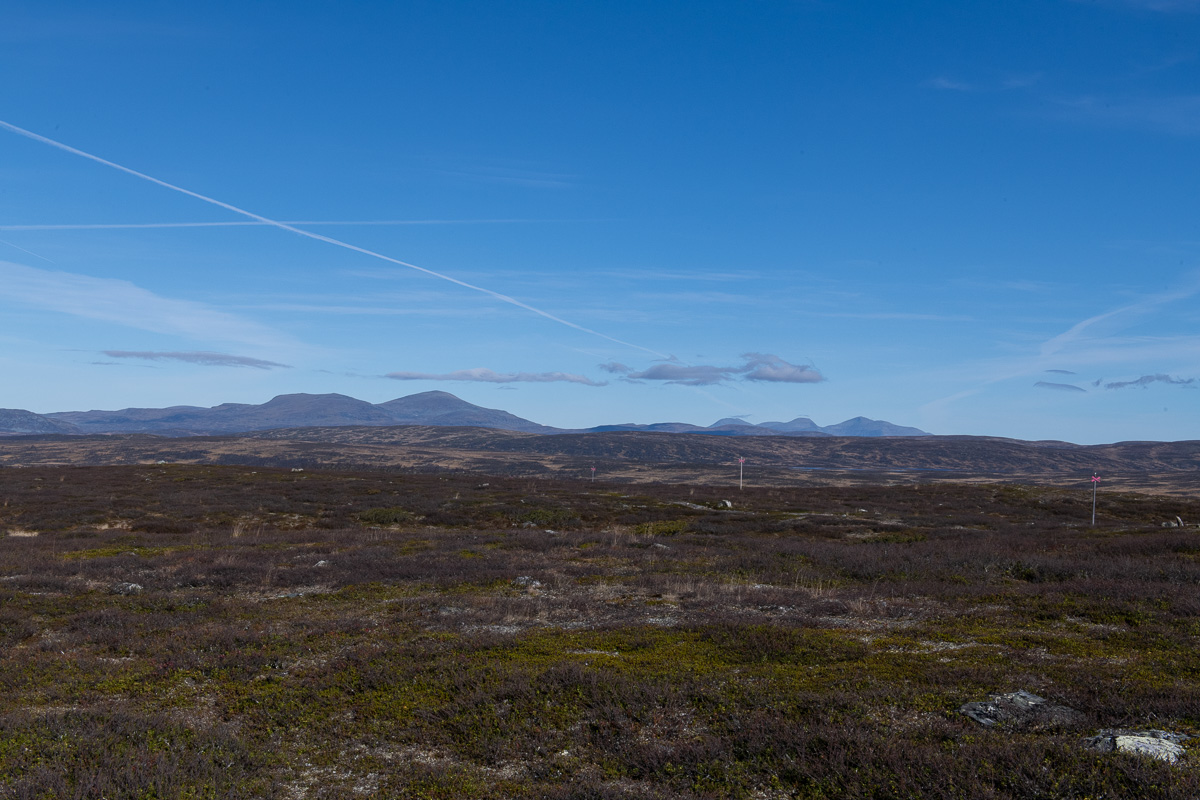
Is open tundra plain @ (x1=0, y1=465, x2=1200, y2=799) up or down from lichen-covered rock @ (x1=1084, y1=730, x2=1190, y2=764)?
down

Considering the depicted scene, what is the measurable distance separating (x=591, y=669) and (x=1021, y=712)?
6216mm

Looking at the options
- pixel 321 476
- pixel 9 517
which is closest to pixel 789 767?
pixel 9 517

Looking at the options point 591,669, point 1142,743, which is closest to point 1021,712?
point 1142,743

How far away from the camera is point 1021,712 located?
29.7 ft

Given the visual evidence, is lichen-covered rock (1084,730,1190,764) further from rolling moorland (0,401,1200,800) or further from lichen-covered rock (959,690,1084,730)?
lichen-covered rock (959,690,1084,730)

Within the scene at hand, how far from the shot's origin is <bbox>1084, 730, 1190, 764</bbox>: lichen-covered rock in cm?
748

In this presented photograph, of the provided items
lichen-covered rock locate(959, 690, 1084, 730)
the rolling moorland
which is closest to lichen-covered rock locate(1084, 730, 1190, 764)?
the rolling moorland

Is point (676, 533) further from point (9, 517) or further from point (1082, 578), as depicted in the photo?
point (9, 517)

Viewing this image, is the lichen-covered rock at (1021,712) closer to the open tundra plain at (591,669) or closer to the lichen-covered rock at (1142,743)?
the open tundra plain at (591,669)

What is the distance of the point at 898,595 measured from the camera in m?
18.7

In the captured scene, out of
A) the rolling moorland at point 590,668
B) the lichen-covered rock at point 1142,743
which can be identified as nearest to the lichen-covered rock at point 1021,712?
the rolling moorland at point 590,668

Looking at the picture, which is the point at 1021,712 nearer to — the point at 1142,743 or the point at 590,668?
the point at 1142,743

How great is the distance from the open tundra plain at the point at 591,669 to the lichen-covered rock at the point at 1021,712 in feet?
0.21

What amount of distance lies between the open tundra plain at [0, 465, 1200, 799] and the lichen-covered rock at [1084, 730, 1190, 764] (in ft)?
0.57
